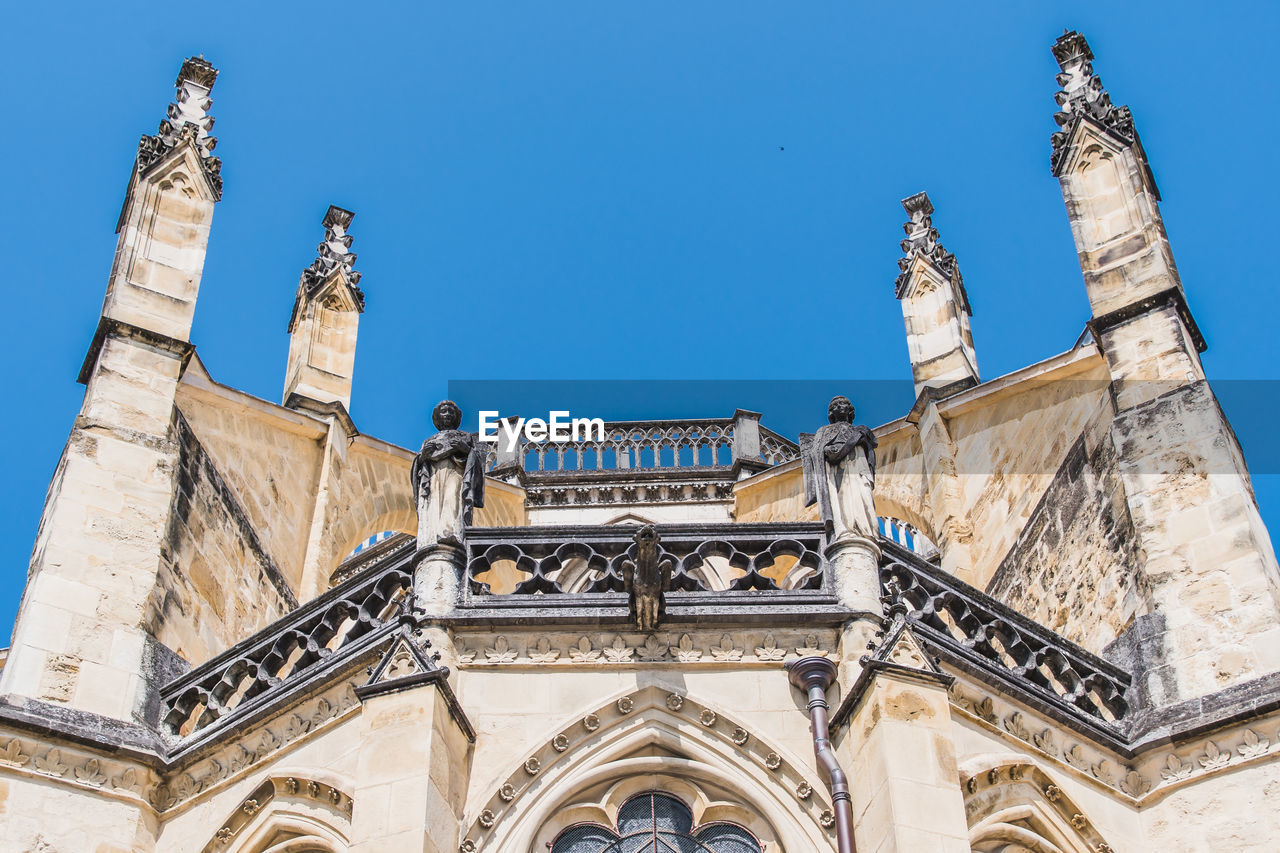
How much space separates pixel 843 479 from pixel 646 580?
1812 mm

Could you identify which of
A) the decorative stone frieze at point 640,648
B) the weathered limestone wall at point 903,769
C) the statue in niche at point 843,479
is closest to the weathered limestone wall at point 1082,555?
the statue in niche at point 843,479

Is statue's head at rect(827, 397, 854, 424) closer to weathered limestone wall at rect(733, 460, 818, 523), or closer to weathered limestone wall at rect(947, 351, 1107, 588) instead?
weathered limestone wall at rect(947, 351, 1107, 588)

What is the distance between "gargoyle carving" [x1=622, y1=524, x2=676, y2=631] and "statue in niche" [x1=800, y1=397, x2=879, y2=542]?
134 centimetres

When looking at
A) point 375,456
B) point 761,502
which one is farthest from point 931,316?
point 375,456

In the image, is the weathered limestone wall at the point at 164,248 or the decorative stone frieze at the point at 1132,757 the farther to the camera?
the weathered limestone wall at the point at 164,248

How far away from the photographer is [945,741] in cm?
953

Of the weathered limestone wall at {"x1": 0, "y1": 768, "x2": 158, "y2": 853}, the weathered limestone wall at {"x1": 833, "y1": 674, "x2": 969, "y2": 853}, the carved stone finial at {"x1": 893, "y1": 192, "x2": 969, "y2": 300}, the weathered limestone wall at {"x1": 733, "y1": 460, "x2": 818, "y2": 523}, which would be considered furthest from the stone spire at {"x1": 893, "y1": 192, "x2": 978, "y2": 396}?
the weathered limestone wall at {"x1": 0, "y1": 768, "x2": 158, "y2": 853}

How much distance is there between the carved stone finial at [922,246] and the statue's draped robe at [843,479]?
788 cm

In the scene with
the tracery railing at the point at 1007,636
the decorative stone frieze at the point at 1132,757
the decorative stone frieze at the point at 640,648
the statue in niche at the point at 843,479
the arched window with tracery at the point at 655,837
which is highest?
the statue in niche at the point at 843,479

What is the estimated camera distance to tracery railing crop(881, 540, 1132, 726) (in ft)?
36.7

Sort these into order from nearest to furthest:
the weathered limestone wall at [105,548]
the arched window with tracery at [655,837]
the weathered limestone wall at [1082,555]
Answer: the arched window with tracery at [655,837] → the weathered limestone wall at [105,548] → the weathered limestone wall at [1082,555]

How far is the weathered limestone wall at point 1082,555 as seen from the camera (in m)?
12.8

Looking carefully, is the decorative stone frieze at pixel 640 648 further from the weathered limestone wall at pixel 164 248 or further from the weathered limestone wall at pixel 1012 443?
the weathered limestone wall at pixel 164 248

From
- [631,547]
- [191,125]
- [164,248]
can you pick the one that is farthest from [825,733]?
[191,125]
